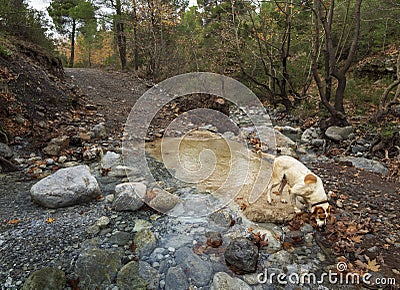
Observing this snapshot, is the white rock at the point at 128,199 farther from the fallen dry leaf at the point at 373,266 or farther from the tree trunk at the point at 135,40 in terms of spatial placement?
the tree trunk at the point at 135,40

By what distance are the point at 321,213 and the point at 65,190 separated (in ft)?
10.0

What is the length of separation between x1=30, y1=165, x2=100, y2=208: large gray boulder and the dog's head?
2742 mm

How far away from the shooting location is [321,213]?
3066 millimetres

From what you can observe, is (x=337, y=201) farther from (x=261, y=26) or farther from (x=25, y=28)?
(x=25, y=28)

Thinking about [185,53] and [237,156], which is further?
[185,53]

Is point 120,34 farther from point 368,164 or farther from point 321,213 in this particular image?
point 321,213

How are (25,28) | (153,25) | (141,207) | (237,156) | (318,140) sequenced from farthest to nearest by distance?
(153,25)
(25,28)
(318,140)
(237,156)
(141,207)

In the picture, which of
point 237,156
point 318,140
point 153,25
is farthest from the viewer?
point 153,25

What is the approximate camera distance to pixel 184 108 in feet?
28.5

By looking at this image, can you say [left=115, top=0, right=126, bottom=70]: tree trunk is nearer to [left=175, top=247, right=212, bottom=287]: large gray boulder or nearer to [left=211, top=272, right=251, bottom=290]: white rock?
[left=175, top=247, right=212, bottom=287]: large gray boulder

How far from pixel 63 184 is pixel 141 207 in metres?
1.04

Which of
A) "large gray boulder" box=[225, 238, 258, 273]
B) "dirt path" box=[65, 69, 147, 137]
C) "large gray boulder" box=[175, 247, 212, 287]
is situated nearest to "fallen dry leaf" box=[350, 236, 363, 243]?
"large gray boulder" box=[225, 238, 258, 273]

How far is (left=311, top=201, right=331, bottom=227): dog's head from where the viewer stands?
10.1ft

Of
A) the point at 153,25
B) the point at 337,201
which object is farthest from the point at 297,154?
the point at 153,25
